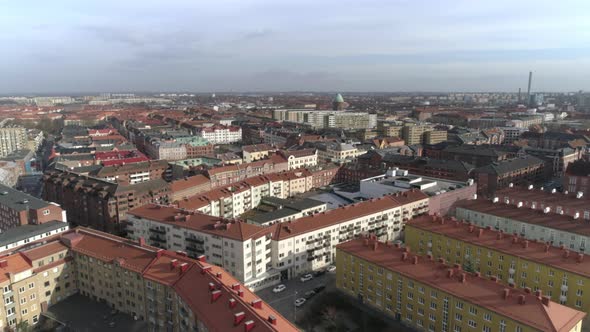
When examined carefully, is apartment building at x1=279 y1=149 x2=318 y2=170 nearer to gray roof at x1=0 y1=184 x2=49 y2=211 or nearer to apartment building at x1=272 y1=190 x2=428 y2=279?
apartment building at x1=272 y1=190 x2=428 y2=279

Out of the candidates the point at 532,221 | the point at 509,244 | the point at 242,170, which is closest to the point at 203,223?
the point at 509,244

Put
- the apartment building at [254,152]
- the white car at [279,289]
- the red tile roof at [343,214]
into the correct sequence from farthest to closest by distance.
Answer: the apartment building at [254,152] → the red tile roof at [343,214] → the white car at [279,289]

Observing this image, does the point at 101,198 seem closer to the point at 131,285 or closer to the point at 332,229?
the point at 131,285

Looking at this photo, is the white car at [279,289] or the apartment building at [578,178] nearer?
the white car at [279,289]

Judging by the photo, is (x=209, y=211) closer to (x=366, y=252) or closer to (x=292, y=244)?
(x=292, y=244)

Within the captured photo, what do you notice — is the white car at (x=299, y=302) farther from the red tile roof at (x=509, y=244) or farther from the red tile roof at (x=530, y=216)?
the red tile roof at (x=530, y=216)

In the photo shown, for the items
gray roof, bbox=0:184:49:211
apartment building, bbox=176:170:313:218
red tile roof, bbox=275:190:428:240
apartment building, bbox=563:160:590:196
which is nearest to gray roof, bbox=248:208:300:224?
red tile roof, bbox=275:190:428:240

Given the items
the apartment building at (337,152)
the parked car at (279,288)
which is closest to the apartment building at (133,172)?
the apartment building at (337,152)
